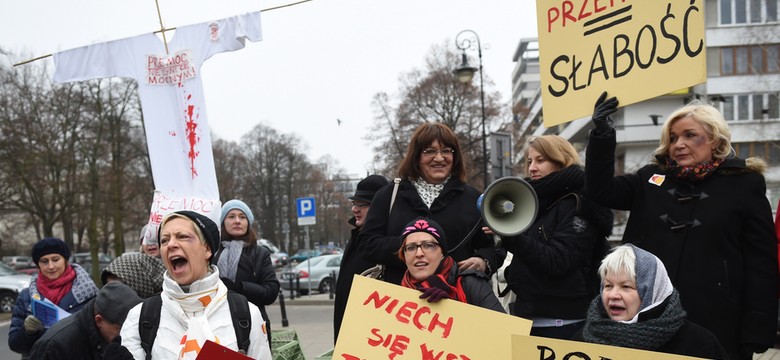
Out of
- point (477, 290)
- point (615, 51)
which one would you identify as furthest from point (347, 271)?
point (615, 51)

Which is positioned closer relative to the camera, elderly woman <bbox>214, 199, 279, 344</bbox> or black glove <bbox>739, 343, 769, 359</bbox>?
black glove <bbox>739, 343, 769, 359</bbox>

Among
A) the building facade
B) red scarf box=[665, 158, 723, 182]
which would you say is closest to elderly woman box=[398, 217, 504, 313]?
red scarf box=[665, 158, 723, 182]

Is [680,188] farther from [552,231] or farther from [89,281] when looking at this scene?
[89,281]

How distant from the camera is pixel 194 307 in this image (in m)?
3.08

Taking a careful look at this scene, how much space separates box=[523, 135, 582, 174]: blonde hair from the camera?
12.9 ft

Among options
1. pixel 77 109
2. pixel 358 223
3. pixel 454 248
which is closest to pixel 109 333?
pixel 454 248

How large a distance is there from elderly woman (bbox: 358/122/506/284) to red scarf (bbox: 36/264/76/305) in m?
2.08

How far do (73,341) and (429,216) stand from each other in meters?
1.86

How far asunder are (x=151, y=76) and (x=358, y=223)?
2110 mm

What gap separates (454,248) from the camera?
3908 mm

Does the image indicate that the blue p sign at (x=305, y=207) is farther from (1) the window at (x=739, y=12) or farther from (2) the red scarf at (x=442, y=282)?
(1) the window at (x=739, y=12)

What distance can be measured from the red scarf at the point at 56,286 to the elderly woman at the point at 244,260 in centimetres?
97

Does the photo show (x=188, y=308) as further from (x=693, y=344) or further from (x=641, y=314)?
(x=693, y=344)

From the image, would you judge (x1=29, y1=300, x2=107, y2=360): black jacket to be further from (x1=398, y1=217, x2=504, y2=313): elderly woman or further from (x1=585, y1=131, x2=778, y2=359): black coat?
(x1=585, y1=131, x2=778, y2=359): black coat
